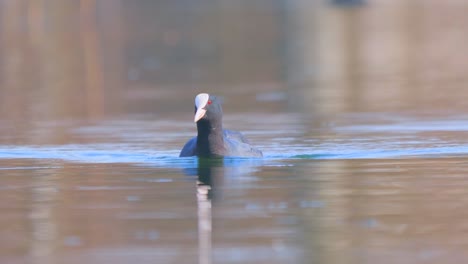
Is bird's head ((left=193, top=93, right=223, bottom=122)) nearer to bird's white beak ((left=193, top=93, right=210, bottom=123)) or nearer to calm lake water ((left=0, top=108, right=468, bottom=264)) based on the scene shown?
bird's white beak ((left=193, top=93, right=210, bottom=123))

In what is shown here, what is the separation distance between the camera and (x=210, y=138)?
52.0 feet

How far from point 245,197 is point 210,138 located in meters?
3.18

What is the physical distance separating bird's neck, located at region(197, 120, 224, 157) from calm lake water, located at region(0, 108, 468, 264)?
0.25m

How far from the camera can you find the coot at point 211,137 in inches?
621

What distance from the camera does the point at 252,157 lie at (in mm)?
16141

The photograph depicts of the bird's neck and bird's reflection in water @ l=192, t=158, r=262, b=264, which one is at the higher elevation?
the bird's neck

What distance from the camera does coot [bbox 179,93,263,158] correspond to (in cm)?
1577

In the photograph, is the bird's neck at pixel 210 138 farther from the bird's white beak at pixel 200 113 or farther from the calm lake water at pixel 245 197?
the calm lake water at pixel 245 197

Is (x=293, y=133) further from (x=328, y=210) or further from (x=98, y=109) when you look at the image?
(x=328, y=210)

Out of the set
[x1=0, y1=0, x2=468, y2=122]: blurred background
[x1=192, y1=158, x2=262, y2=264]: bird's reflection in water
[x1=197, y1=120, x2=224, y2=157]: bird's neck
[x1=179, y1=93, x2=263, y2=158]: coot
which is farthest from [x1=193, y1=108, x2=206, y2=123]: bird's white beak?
[x1=0, y1=0, x2=468, y2=122]: blurred background

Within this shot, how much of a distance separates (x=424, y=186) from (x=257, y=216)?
7.77 feet

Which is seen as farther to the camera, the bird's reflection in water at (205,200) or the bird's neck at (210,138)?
the bird's neck at (210,138)

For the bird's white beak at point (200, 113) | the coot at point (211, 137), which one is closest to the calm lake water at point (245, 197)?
the coot at point (211, 137)

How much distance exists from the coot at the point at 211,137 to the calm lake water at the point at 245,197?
0.22 metres
